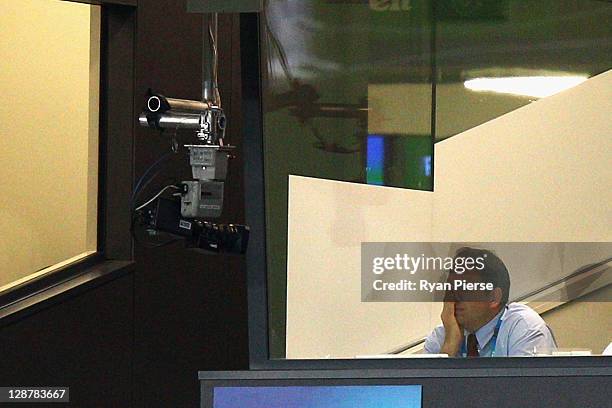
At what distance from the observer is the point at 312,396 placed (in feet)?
12.3

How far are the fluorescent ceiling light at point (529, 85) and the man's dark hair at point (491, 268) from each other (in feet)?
1.68

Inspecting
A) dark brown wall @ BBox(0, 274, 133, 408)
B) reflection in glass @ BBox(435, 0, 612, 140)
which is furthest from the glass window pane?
reflection in glass @ BBox(435, 0, 612, 140)

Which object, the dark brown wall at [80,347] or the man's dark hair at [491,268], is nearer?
the man's dark hair at [491,268]

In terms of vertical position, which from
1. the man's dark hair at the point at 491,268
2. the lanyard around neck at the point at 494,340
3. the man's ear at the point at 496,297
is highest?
the man's dark hair at the point at 491,268

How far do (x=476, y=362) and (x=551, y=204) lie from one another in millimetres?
553

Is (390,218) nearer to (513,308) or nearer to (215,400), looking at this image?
(513,308)

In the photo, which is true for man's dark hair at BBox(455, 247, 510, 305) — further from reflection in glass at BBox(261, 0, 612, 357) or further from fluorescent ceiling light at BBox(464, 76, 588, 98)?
fluorescent ceiling light at BBox(464, 76, 588, 98)

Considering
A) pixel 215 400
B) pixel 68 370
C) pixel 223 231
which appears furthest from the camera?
pixel 68 370

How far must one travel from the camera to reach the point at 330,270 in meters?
3.81

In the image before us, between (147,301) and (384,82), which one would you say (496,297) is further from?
(147,301)

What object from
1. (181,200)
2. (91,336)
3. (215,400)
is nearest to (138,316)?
(91,336)

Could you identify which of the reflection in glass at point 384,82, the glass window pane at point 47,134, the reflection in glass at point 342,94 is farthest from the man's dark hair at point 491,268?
the glass window pane at point 47,134

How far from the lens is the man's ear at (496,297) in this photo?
3812 millimetres

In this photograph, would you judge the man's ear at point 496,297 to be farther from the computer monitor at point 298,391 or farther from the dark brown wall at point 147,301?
the dark brown wall at point 147,301
